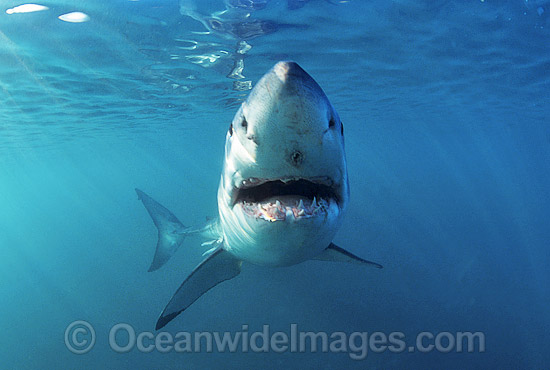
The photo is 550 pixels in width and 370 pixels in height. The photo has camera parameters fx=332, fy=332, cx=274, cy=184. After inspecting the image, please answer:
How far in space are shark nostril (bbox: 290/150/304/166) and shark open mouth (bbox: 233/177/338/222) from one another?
159 millimetres

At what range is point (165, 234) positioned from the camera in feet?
29.9

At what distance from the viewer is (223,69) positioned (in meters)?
12.6

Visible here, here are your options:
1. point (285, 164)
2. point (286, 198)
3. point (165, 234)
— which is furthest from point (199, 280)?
point (165, 234)

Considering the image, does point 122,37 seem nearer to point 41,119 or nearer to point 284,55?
point 284,55

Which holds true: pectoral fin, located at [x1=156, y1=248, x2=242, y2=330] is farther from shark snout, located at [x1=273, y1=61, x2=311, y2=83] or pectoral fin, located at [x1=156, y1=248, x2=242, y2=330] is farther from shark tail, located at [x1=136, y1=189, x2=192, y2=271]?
shark tail, located at [x1=136, y1=189, x2=192, y2=271]

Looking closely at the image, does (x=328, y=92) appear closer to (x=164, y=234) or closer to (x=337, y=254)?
(x=164, y=234)

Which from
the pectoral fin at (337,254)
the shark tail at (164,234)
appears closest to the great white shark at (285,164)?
the pectoral fin at (337,254)

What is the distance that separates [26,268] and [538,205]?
51883mm

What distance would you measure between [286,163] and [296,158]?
64 mm

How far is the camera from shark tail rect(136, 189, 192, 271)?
8898 millimetres

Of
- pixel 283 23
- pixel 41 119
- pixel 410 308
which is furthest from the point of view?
pixel 41 119

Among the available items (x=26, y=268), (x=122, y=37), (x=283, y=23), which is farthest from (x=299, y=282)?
(x=26, y=268)

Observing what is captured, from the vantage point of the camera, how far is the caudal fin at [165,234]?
8.91 metres

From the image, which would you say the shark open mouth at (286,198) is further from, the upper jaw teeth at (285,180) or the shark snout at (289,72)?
the shark snout at (289,72)
